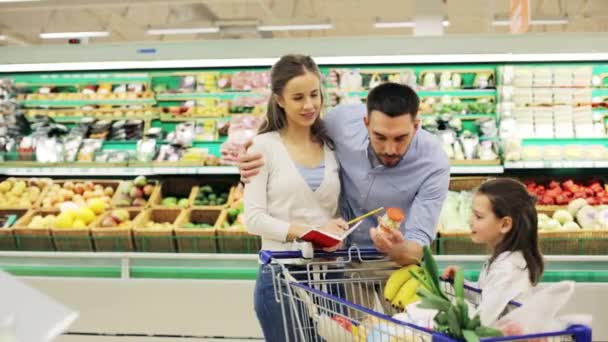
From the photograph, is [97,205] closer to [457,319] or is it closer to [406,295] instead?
[406,295]

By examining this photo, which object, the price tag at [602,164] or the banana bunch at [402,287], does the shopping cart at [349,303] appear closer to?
the banana bunch at [402,287]

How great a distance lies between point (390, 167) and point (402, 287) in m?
0.41

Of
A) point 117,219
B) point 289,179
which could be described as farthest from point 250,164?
point 117,219

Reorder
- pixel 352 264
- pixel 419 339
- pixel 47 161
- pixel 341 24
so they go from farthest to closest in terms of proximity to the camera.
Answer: pixel 341 24 → pixel 47 161 → pixel 352 264 → pixel 419 339

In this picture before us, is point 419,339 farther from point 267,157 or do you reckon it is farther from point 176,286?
point 176,286

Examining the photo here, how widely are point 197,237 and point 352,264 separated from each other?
2262 millimetres

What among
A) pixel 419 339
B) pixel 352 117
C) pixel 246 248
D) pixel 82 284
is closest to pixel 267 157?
pixel 352 117

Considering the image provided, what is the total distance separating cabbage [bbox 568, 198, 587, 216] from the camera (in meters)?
4.26

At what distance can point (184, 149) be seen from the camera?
4898 millimetres

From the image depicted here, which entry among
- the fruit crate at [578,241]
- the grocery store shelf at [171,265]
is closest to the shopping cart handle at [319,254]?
the grocery store shelf at [171,265]

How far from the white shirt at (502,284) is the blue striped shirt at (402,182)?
217 millimetres

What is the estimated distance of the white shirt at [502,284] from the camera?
5.53 ft

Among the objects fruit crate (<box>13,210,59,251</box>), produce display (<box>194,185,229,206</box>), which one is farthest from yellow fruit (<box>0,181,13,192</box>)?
produce display (<box>194,185,229,206</box>)

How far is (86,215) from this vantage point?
449 centimetres
